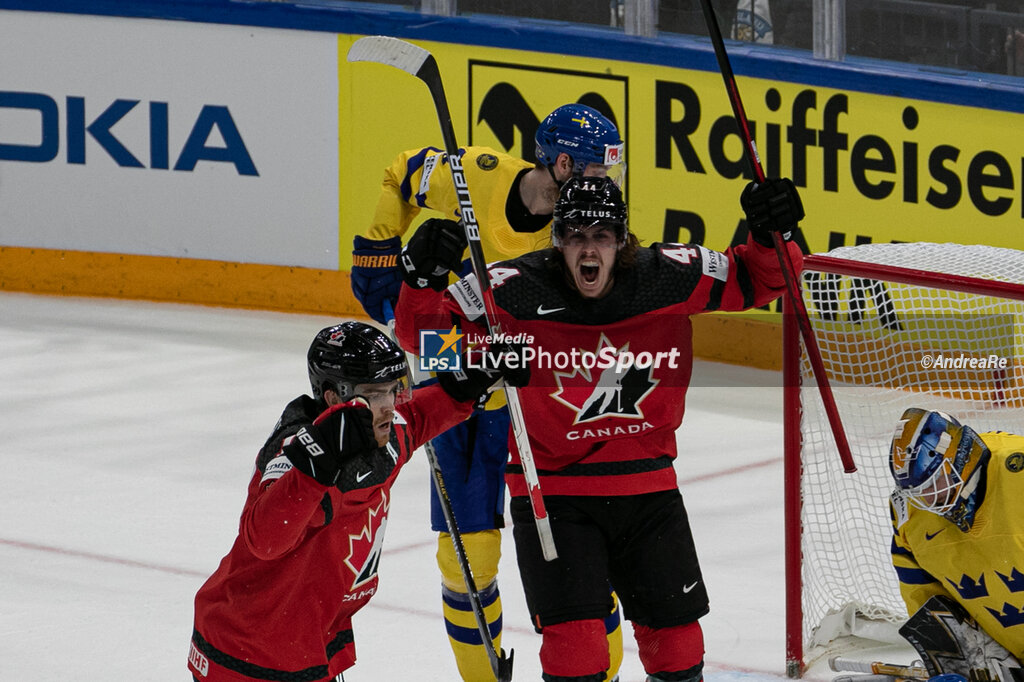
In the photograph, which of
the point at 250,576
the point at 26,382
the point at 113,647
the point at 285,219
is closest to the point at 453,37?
the point at 285,219

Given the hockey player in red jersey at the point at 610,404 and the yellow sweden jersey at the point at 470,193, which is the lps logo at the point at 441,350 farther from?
the yellow sweden jersey at the point at 470,193

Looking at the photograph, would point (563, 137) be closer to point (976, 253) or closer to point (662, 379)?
point (662, 379)

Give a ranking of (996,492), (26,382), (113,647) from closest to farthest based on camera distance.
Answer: (996,492), (113,647), (26,382)

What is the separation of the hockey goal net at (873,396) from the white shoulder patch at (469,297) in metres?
1.09

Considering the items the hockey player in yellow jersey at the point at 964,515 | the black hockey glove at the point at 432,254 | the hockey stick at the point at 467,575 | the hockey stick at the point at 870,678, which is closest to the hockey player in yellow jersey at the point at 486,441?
the hockey stick at the point at 467,575

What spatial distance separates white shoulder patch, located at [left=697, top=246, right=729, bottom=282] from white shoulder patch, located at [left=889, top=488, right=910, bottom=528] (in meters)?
0.68

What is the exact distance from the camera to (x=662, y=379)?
3324mm

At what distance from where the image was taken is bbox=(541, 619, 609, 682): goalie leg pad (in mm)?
3162

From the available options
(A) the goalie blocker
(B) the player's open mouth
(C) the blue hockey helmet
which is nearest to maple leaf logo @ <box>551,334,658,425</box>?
(B) the player's open mouth

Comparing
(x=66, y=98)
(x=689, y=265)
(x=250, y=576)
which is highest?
(x=66, y=98)

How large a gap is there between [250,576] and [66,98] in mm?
5840

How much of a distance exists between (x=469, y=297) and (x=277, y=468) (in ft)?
2.43

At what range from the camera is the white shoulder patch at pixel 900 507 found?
12.2ft

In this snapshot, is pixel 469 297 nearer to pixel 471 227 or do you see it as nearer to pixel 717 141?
pixel 471 227
